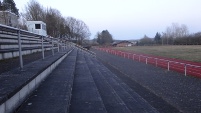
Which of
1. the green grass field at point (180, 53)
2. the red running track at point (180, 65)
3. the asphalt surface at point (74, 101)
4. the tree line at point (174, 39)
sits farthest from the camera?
the tree line at point (174, 39)

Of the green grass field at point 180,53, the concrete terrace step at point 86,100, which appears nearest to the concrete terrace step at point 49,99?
the concrete terrace step at point 86,100

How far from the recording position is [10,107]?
394 cm

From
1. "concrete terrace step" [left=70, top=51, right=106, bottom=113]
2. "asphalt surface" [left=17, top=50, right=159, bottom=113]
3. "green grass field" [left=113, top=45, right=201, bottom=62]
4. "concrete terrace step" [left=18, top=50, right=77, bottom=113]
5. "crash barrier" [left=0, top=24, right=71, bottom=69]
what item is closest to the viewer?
"concrete terrace step" [left=18, top=50, right=77, bottom=113]

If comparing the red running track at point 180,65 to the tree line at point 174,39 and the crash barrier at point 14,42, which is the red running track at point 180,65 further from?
the tree line at point 174,39

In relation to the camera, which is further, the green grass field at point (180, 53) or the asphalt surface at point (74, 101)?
the green grass field at point (180, 53)

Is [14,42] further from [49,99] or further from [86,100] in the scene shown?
[49,99]

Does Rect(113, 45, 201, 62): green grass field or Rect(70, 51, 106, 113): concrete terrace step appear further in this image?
Rect(113, 45, 201, 62): green grass field

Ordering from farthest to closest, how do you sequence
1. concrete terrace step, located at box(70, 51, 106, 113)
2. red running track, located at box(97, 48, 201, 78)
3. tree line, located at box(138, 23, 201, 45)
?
tree line, located at box(138, 23, 201, 45)
red running track, located at box(97, 48, 201, 78)
concrete terrace step, located at box(70, 51, 106, 113)

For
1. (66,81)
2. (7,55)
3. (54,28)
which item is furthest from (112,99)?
(54,28)

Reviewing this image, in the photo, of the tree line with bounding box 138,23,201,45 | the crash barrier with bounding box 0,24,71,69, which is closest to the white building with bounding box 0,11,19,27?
the crash barrier with bounding box 0,24,71,69

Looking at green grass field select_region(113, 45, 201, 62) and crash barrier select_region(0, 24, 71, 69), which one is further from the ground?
crash barrier select_region(0, 24, 71, 69)

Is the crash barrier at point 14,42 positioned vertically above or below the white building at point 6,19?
below

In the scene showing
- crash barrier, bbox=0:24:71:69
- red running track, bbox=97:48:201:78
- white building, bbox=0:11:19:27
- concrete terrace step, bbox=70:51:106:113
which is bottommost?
red running track, bbox=97:48:201:78

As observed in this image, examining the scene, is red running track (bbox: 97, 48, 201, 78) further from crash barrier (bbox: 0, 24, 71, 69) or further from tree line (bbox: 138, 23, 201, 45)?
tree line (bbox: 138, 23, 201, 45)
